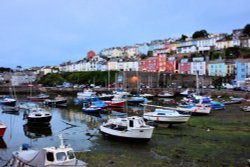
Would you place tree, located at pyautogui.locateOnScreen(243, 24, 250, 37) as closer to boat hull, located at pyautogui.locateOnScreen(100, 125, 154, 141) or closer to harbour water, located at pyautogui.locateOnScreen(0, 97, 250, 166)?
harbour water, located at pyautogui.locateOnScreen(0, 97, 250, 166)

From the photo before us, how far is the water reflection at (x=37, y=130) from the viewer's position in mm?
27953

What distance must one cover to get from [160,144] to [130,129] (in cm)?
227

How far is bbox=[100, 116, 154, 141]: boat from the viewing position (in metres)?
22.0

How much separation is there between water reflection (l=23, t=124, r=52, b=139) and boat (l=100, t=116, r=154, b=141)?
655 cm

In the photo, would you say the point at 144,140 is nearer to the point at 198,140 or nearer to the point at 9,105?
the point at 198,140

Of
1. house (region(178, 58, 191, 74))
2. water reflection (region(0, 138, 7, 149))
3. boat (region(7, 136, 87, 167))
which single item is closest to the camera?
boat (region(7, 136, 87, 167))

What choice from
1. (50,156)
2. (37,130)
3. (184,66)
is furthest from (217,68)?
(50,156)

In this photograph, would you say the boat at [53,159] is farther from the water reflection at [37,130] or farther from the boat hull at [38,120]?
the boat hull at [38,120]

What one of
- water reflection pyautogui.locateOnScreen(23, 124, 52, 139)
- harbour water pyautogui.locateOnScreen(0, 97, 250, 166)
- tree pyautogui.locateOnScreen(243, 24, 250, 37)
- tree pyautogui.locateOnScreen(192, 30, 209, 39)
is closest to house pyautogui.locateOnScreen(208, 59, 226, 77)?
tree pyautogui.locateOnScreen(243, 24, 250, 37)

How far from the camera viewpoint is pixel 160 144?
21.7m

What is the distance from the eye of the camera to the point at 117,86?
92.4 m

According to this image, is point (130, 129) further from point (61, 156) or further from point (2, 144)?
point (2, 144)

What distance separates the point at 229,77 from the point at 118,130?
227ft

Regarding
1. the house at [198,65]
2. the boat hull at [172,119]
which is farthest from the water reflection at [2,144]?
the house at [198,65]
